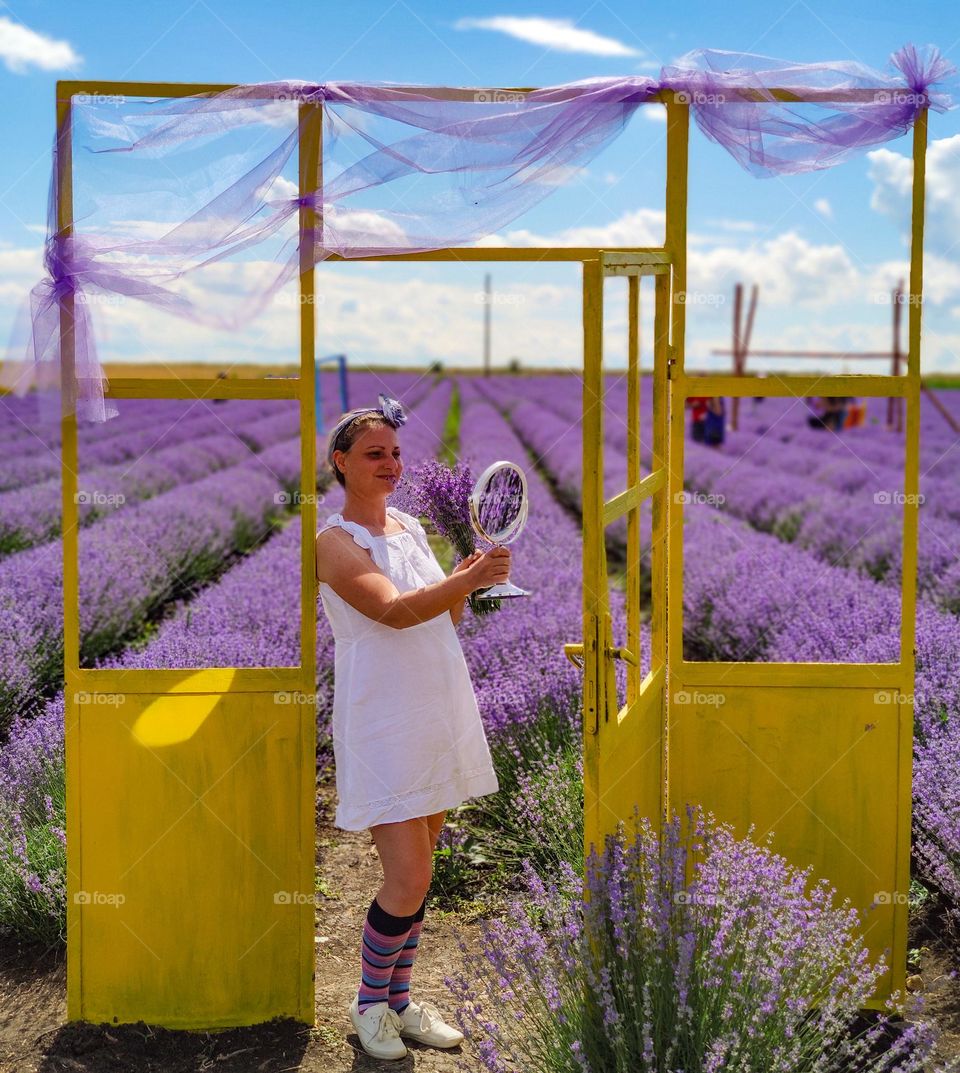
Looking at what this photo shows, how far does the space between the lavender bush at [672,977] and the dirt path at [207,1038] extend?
0.42 m

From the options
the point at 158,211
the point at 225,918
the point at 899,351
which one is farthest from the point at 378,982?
the point at 899,351

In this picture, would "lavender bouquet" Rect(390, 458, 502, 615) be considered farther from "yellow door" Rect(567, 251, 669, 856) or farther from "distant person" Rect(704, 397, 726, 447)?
"distant person" Rect(704, 397, 726, 447)

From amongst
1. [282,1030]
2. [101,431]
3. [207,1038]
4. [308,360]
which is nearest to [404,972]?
[282,1030]

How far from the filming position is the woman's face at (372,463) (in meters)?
2.59

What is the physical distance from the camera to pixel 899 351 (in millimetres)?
19188

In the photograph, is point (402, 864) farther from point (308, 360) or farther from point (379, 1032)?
point (308, 360)

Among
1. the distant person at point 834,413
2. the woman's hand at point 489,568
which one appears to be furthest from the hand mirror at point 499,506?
the distant person at point 834,413

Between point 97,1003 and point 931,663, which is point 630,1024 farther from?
point 931,663

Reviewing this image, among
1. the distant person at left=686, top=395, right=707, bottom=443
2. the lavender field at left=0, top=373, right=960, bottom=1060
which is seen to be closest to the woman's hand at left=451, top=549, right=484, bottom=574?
the lavender field at left=0, top=373, right=960, bottom=1060

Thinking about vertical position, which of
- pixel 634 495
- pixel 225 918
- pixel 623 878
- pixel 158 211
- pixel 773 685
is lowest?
pixel 225 918

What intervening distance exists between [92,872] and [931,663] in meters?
2.90

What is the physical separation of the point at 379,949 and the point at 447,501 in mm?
1017

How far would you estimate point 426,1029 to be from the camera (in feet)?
8.82

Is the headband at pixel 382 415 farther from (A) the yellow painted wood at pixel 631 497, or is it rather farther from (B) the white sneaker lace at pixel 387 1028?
(B) the white sneaker lace at pixel 387 1028
